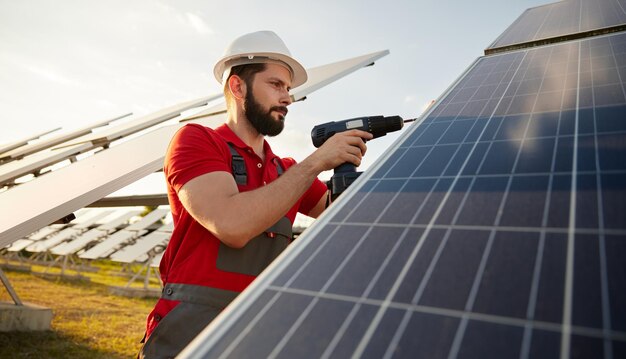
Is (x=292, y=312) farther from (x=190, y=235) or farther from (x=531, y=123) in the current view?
(x=190, y=235)

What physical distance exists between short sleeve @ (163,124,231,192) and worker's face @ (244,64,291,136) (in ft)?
1.50

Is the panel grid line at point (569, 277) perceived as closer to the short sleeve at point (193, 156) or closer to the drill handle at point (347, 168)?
the drill handle at point (347, 168)

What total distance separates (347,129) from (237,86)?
3.02ft

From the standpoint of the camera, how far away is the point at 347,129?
2.39 m

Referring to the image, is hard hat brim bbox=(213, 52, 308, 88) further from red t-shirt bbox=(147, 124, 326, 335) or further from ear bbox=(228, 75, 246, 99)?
red t-shirt bbox=(147, 124, 326, 335)

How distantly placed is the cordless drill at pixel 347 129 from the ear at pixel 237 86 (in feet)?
2.05

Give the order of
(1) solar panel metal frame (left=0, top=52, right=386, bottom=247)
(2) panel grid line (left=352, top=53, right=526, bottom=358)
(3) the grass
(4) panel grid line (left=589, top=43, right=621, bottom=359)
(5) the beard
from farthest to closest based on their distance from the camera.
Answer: (3) the grass < (5) the beard < (1) solar panel metal frame (left=0, top=52, right=386, bottom=247) < (2) panel grid line (left=352, top=53, right=526, bottom=358) < (4) panel grid line (left=589, top=43, right=621, bottom=359)

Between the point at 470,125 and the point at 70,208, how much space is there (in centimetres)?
235

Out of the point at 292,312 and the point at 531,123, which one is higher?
the point at 531,123

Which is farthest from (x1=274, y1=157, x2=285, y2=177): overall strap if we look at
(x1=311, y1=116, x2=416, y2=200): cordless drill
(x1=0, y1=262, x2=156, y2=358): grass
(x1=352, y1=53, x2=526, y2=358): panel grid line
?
(x1=0, y1=262, x2=156, y2=358): grass

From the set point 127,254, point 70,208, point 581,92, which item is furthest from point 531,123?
point 127,254

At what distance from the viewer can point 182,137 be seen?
2170 mm

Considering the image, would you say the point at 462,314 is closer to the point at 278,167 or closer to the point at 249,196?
the point at 249,196

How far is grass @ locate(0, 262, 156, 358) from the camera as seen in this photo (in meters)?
5.86
